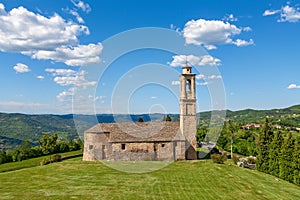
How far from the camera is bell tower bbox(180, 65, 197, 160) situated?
33188 millimetres

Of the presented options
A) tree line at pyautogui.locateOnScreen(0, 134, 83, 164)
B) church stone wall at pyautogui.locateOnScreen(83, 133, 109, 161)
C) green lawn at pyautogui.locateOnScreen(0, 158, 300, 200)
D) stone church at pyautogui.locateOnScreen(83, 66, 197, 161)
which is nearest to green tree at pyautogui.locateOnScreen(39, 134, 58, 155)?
tree line at pyautogui.locateOnScreen(0, 134, 83, 164)

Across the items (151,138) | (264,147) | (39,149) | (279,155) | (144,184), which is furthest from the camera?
(39,149)

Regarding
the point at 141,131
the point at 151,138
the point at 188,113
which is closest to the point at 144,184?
the point at 151,138

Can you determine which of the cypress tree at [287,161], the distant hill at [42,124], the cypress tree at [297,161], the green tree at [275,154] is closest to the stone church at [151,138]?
the green tree at [275,154]

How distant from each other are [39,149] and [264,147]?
133 feet

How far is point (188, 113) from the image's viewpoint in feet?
110

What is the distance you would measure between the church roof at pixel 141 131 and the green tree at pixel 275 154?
10220 mm

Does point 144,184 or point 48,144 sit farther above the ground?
point 48,144

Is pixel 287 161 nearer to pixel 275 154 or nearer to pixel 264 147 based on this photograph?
pixel 275 154

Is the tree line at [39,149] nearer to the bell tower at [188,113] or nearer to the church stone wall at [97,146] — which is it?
the church stone wall at [97,146]

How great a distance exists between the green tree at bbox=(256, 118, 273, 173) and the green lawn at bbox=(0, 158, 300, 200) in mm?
5332

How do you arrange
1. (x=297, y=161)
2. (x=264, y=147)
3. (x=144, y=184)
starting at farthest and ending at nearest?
(x=264, y=147)
(x=297, y=161)
(x=144, y=184)

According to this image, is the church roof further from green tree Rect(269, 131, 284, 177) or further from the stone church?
green tree Rect(269, 131, 284, 177)

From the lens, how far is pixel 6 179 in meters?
23.1
